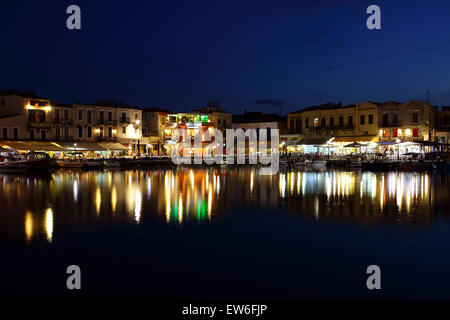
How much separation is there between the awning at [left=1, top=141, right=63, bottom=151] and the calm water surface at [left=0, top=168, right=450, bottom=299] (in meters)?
24.5

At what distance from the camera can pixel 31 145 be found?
134 feet

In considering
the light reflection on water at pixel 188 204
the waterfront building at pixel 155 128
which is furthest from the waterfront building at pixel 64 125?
the light reflection on water at pixel 188 204

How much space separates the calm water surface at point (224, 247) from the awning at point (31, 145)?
2449 centimetres

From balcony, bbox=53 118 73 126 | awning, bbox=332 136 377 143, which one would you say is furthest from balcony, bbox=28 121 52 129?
awning, bbox=332 136 377 143

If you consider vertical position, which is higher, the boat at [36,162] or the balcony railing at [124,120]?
the balcony railing at [124,120]

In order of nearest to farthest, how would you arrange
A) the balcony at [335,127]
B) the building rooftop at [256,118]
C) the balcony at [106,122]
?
the balcony at [106,122] → the balcony at [335,127] → the building rooftop at [256,118]

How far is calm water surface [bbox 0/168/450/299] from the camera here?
292 inches

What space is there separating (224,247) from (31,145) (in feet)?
119

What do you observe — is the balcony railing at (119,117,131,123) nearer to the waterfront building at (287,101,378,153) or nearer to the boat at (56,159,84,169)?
the boat at (56,159,84,169)

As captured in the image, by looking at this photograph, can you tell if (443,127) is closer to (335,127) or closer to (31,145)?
(335,127)

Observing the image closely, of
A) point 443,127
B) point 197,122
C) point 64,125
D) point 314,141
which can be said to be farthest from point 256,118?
point 64,125

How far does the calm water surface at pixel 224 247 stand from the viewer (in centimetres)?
743

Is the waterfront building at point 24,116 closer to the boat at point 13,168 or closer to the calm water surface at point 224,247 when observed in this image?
the boat at point 13,168
